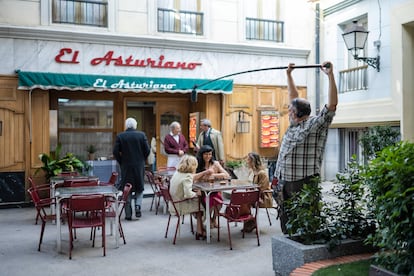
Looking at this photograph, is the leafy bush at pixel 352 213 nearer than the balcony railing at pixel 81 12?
Yes

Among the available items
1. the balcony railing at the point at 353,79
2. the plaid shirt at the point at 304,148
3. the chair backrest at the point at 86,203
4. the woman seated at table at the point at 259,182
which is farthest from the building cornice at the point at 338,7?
the chair backrest at the point at 86,203

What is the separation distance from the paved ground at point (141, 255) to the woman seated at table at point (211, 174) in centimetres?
44

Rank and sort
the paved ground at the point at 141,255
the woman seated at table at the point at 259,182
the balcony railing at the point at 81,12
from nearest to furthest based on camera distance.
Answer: the paved ground at the point at 141,255
the woman seated at table at the point at 259,182
the balcony railing at the point at 81,12

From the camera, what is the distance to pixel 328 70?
3967 mm

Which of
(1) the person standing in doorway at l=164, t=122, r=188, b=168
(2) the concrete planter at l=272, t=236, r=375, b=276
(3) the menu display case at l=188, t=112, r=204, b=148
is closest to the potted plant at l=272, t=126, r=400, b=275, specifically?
(2) the concrete planter at l=272, t=236, r=375, b=276

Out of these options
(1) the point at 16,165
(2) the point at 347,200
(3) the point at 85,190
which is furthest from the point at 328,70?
(1) the point at 16,165

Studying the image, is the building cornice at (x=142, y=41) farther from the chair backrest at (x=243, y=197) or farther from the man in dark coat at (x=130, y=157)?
the chair backrest at (x=243, y=197)

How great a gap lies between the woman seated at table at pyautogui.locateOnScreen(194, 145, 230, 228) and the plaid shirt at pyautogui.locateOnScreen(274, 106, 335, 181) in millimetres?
2367

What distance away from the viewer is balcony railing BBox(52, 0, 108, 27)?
10141 millimetres

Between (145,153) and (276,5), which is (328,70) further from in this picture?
(276,5)

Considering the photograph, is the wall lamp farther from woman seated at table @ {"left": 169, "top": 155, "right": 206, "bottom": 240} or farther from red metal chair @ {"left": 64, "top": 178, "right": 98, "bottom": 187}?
red metal chair @ {"left": 64, "top": 178, "right": 98, "bottom": 187}

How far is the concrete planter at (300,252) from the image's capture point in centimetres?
386

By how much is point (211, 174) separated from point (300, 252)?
3381mm

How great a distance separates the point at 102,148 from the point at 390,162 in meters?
9.79
